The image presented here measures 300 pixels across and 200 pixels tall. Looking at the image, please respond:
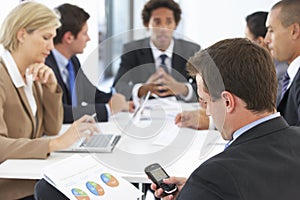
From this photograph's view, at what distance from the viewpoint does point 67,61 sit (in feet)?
10.9

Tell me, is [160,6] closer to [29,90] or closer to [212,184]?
[29,90]

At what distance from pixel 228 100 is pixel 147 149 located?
1008 millimetres

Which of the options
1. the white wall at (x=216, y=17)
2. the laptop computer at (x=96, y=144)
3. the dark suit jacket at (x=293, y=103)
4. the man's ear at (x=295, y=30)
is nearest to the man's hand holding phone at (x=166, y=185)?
the laptop computer at (x=96, y=144)

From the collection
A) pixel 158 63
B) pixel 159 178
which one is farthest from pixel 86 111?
pixel 158 63

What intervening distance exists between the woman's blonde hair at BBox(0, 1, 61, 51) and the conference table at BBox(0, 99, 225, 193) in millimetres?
637

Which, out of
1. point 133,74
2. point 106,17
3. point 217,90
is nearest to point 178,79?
point 133,74

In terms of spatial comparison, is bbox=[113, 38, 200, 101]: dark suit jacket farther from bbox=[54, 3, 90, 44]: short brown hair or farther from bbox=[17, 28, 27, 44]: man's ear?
bbox=[17, 28, 27, 44]: man's ear

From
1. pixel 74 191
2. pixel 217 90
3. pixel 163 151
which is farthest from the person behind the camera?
pixel 163 151

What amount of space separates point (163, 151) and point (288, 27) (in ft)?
3.11

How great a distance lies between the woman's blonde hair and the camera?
245 centimetres

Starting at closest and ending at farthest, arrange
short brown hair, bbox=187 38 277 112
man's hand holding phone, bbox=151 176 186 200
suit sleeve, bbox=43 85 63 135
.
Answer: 1. short brown hair, bbox=187 38 277 112
2. man's hand holding phone, bbox=151 176 186 200
3. suit sleeve, bbox=43 85 63 135

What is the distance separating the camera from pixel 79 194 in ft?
5.41

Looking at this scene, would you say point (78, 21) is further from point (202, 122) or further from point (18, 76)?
point (202, 122)

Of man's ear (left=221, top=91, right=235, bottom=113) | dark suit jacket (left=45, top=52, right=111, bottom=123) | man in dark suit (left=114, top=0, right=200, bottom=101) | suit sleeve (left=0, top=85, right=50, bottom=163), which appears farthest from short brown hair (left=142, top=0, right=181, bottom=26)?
man's ear (left=221, top=91, right=235, bottom=113)
